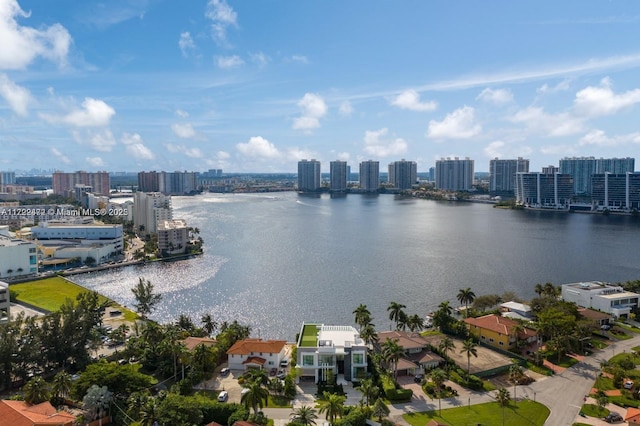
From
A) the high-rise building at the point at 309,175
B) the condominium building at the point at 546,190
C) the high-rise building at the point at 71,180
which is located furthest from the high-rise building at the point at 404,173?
the high-rise building at the point at 71,180

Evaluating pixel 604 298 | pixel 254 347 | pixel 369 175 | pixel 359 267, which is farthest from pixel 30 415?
pixel 369 175

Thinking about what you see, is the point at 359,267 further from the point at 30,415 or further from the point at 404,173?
the point at 404,173

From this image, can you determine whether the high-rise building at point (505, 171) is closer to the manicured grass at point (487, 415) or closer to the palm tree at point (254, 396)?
the manicured grass at point (487, 415)

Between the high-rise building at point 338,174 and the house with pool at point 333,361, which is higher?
the high-rise building at point 338,174

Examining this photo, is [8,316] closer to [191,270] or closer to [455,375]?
[191,270]

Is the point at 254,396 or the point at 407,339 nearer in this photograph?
the point at 254,396

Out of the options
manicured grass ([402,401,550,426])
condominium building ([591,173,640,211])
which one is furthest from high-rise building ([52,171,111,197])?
manicured grass ([402,401,550,426])
